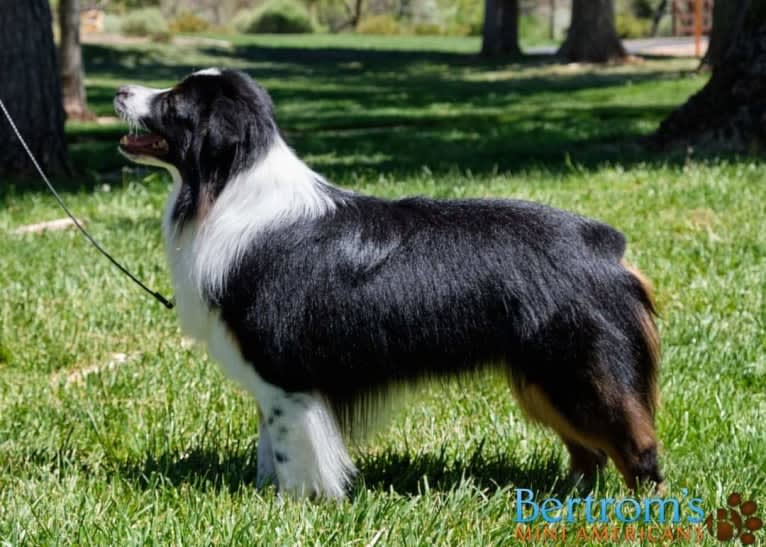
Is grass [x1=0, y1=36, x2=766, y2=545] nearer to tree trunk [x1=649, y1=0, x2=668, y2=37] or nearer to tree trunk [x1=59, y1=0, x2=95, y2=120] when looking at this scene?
tree trunk [x1=59, y1=0, x2=95, y2=120]

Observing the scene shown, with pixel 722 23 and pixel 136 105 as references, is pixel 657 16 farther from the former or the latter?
pixel 136 105

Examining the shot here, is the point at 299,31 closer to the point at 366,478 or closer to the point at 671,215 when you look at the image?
the point at 671,215

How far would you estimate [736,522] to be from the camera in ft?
10.3

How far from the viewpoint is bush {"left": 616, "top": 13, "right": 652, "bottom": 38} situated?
4466cm

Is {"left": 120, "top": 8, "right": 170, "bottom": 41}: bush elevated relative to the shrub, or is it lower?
elevated

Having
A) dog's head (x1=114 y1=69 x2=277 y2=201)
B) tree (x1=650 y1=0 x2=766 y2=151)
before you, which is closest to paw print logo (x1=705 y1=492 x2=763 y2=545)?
dog's head (x1=114 y1=69 x2=277 y2=201)

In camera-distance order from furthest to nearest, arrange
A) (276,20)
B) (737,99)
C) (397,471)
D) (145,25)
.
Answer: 1. (276,20)
2. (145,25)
3. (737,99)
4. (397,471)

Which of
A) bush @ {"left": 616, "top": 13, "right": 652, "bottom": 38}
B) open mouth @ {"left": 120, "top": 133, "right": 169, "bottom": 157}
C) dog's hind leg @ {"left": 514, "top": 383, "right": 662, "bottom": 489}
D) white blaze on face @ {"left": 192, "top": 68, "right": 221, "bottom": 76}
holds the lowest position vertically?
bush @ {"left": 616, "top": 13, "right": 652, "bottom": 38}

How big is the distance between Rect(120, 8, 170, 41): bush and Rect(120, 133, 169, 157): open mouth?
119ft

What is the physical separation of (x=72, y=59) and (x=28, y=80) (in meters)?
5.87

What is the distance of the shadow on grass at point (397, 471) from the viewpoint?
11.9 ft

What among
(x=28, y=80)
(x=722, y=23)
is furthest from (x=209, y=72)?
(x=722, y=23)

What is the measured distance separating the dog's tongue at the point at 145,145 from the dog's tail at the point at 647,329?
5.05 ft

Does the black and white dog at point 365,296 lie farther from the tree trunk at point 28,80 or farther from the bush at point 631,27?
the bush at point 631,27
